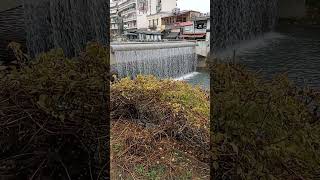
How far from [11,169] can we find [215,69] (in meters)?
1.11

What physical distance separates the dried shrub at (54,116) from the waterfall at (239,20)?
1.72 ft

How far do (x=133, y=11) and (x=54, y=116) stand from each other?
1.98 ft

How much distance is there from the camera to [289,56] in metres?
2.16

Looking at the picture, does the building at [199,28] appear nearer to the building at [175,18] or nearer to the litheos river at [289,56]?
the building at [175,18]

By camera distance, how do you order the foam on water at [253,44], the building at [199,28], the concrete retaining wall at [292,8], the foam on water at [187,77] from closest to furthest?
the building at [199,28], the foam on water at [187,77], the foam on water at [253,44], the concrete retaining wall at [292,8]

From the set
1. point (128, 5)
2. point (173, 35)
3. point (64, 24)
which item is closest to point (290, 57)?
point (173, 35)

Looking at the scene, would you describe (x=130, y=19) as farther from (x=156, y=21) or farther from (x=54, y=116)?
(x=54, y=116)

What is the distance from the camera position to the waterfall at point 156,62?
1.86 metres

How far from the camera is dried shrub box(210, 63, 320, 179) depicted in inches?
70.9

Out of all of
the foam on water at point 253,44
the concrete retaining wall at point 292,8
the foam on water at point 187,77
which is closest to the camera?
the foam on water at point 187,77

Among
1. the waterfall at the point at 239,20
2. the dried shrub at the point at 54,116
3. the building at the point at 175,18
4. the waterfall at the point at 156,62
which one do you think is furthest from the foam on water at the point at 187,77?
the dried shrub at the point at 54,116

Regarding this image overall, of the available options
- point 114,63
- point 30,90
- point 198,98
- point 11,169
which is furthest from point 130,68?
point 11,169

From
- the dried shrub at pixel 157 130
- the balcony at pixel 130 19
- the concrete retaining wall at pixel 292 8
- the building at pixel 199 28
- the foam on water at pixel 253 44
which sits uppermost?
the concrete retaining wall at pixel 292 8

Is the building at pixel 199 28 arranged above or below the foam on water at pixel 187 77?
above
